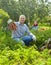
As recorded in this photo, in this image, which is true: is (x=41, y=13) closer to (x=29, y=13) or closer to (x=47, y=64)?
(x=29, y=13)

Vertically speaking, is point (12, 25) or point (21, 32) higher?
point (12, 25)

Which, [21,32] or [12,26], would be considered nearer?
[12,26]

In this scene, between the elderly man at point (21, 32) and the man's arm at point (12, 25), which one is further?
the elderly man at point (21, 32)

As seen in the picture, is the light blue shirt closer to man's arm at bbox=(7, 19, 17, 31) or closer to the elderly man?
the elderly man

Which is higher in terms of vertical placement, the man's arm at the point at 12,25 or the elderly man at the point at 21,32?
the man's arm at the point at 12,25

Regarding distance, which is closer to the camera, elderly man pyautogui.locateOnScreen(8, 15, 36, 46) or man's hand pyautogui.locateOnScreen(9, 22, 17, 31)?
man's hand pyautogui.locateOnScreen(9, 22, 17, 31)

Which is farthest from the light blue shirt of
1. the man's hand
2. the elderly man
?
the man's hand

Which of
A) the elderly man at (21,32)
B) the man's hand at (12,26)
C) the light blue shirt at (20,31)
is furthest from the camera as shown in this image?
the light blue shirt at (20,31)

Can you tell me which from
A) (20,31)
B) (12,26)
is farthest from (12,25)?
(20,31)

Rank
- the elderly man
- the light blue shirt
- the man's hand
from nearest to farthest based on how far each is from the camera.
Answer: the man's hand → the elderly man → the light blue shirt

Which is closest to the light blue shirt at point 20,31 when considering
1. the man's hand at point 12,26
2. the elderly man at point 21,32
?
the elderly man at point 21,32

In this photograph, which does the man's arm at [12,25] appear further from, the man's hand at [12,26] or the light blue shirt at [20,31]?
the light blue shirt at [20,31]

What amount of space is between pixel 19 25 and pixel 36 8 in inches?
721

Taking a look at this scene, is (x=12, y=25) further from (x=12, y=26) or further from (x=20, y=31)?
(x=20, y=31)
